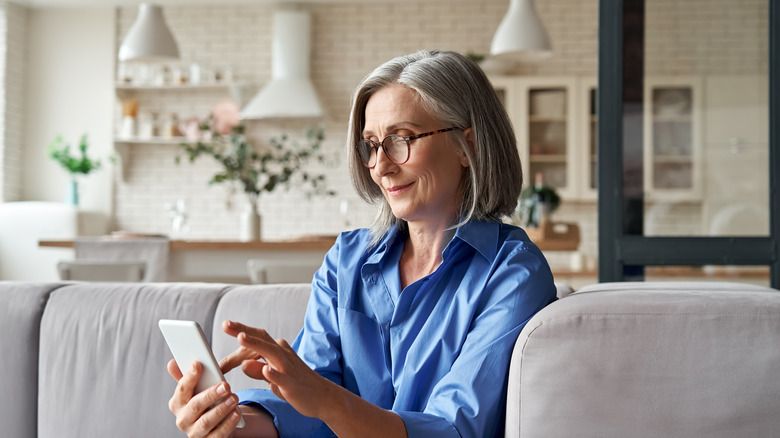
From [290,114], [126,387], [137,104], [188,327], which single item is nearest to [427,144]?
[188,327]

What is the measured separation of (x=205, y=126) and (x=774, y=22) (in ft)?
11.1

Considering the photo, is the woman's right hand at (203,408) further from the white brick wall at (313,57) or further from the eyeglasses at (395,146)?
the white brick wall at (313,57)

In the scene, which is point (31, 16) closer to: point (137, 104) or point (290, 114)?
point (137, 104)

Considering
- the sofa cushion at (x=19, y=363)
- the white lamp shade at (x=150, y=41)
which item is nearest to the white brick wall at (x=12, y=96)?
the white lamp shade at (x=150, y=41)

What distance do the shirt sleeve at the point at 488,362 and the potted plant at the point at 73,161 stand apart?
6.35 metres

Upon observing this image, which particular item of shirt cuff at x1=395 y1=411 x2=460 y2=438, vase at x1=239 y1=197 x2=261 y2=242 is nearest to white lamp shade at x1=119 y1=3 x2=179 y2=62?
vase at x1=239 y1=197 x2=261 y2=242

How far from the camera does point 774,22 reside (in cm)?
238

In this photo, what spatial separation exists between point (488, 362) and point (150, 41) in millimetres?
4508

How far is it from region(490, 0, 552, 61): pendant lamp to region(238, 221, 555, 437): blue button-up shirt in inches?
147

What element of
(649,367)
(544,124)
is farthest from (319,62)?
(649,367)

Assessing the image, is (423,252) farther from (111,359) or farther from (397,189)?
(111,359)

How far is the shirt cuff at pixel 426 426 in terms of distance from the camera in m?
1.23

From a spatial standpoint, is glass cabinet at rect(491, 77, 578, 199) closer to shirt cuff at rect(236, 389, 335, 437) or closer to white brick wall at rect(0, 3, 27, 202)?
white brick wall at rect(0, 3, 27, 202)

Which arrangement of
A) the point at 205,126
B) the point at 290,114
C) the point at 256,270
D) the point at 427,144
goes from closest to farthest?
1. the point at 427,144
2. the point at 256,270
3. the point at 205,126
4. the point at 290,114
